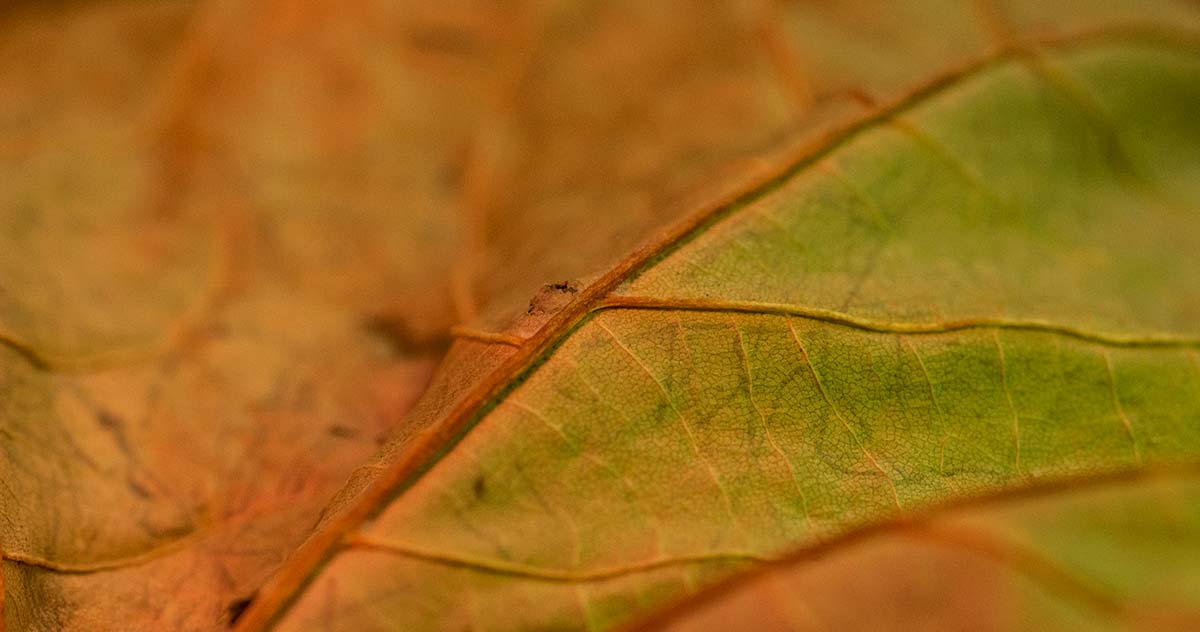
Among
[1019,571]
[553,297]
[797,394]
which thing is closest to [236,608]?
[553,297]

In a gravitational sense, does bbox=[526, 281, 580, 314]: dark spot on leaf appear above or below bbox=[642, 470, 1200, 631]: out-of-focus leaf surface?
above

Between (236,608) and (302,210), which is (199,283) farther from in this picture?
(236,608)

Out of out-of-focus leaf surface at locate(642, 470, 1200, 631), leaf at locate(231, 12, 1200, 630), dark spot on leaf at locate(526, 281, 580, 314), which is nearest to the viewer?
out-of-focus leaf surface at locate(642, 470, 1200, 631)

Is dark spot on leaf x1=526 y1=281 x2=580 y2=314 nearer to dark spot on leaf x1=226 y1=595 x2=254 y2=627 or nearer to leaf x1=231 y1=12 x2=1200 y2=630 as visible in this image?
leaf x1=231 y1=12 x2=1200 y2=630

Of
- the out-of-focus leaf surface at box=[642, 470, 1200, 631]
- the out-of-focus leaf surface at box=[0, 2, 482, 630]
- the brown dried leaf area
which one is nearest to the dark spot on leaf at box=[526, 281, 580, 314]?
the brown dried leaf area

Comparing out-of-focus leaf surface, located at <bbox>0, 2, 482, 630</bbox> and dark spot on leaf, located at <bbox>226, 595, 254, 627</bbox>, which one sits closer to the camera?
dark spot on leaf, located at <bbox>226, 595, 254, 627</bbox>

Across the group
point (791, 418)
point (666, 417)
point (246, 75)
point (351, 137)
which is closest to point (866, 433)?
point (791, 418)
